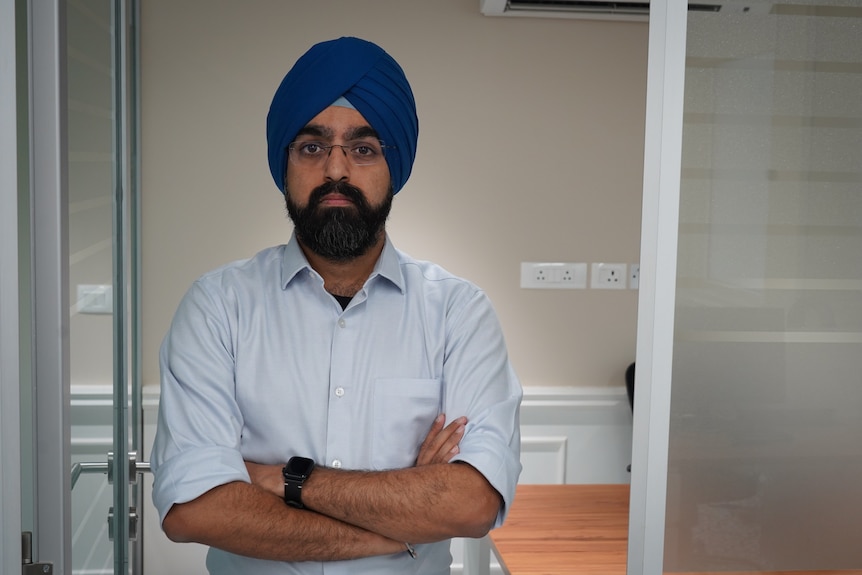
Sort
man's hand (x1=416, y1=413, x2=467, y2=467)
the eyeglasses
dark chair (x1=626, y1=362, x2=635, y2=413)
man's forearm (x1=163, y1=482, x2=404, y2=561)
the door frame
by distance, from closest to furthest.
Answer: the door frame, man's forearm (x1=163, y1=482, x2=404, y2=561), man's hand (x1=416, y1=413, x2=467, y2=467), the eyeglasses, dark chair (x1=626, y1=362, x2=635, y2=413)

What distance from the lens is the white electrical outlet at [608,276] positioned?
11.3 ft

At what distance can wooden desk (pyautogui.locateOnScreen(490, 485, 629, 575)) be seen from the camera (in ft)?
7.57

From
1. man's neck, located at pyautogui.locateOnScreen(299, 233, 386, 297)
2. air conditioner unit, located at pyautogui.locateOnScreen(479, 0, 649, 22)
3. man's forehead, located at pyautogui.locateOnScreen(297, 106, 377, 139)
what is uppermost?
air conditioner unit, located at pyautogui.locateOnScreen(479, 0, 649, 22)

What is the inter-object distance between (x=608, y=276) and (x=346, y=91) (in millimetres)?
2008

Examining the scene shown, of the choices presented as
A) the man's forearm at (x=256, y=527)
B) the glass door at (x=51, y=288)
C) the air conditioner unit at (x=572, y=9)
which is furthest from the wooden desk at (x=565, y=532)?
the air conditioner unit at (x=572, y=9)

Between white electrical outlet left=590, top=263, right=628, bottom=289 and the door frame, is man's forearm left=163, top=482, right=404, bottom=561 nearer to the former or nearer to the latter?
the door frame

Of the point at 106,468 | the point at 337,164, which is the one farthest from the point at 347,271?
the point at 106,468

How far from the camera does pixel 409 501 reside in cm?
148

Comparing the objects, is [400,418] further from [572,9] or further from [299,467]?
[572,9]

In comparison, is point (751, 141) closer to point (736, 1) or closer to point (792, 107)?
point (792, 107)

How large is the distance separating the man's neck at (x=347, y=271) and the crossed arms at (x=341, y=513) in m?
0.38

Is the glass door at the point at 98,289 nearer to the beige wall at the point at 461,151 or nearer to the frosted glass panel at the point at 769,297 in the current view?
the frosted glass panel at the point at 769,297

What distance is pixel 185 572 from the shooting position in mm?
3311

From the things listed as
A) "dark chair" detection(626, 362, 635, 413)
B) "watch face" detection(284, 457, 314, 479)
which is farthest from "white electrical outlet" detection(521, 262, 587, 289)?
"watch face" detection(284, 457, 314, 479)
